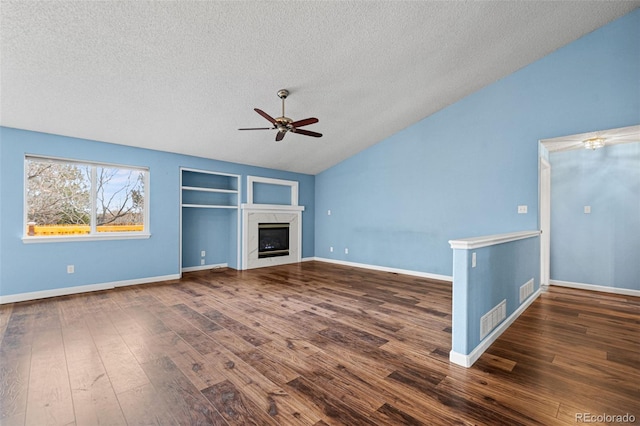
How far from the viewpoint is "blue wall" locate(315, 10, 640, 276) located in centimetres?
366

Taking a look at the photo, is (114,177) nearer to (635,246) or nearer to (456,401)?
(456,401)

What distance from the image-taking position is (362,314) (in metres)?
3.41

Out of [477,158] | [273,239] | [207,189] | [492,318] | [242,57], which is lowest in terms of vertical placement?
[492,318]

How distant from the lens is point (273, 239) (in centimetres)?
687

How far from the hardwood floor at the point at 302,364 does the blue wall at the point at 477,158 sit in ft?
5.99

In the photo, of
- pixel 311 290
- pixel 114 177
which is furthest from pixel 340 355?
pixel 114 177

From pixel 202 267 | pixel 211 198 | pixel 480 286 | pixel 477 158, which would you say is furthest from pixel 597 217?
pixel 202 267

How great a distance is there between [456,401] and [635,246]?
4.59 metres

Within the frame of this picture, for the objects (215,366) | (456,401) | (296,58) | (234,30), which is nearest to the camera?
(456,401)

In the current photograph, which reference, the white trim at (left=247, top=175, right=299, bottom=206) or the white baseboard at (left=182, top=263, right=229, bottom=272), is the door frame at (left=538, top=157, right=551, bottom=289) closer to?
the white trim at (left=247, top=175, right=299, bottom=206)

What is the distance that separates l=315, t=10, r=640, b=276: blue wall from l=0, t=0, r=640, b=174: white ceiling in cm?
34

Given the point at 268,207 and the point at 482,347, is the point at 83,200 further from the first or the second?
the point at 482,347

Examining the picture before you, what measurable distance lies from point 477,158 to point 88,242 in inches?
262

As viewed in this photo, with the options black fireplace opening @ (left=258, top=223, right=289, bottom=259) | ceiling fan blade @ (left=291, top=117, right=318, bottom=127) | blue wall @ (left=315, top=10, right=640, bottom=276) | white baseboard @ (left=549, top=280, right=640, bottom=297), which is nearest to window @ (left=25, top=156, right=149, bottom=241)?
black fireplace opening @ (left=258, top=223, right=289, bottom=259)
